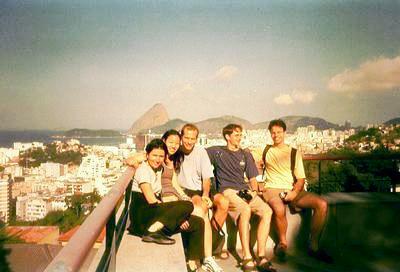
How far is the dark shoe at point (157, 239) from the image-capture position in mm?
3047

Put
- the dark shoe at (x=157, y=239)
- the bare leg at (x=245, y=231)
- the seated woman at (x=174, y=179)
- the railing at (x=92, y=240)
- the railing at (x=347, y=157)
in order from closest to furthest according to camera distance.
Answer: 1. the railing at (x=92, y=240)
2. the dark shoe at (x=157, y=239)
3. the seated woman at (x=174, y=179)
4. the bare leg at (x=245, y=231)
5. the railing at (x=347, y=157)

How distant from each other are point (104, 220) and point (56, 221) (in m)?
47.2

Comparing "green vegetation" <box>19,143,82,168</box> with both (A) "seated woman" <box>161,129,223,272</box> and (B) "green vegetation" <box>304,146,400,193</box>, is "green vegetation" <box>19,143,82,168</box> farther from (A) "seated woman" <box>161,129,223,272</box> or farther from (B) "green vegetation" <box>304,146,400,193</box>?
(A) "seated woman" <box>161,129,223,272</box>

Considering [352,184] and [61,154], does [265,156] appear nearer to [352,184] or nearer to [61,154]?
[352,184]

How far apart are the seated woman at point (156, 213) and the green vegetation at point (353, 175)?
8.40ft

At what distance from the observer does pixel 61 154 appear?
5031cm

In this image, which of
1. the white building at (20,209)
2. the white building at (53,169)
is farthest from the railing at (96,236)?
the white building at (53,169)

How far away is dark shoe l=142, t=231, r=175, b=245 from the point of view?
305cm

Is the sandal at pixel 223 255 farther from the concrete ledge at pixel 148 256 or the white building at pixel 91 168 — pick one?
the white building at pixel 91 168

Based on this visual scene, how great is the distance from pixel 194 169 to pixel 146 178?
0.87 metres

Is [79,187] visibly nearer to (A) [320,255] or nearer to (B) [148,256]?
(A) [320,255]

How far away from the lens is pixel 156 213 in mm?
3182

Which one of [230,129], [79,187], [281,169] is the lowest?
[79,187]

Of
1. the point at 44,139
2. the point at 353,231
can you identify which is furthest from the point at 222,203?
the point at 44,139
